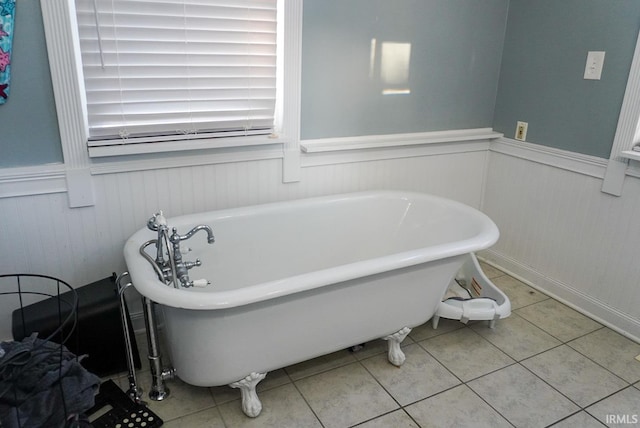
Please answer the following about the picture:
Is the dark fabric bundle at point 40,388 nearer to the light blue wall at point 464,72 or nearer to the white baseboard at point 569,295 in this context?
the light blue wall at point 464,72

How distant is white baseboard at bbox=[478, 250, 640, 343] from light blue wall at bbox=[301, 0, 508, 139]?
911mm

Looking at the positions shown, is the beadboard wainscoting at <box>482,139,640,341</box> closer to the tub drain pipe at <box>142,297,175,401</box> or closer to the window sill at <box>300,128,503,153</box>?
the window sill at <box>300,128,503,153</box>

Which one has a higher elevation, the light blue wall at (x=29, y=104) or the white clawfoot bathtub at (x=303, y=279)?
the light blue wall at (x=29, y=104)

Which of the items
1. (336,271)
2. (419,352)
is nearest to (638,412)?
(419,352)

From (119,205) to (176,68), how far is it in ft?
2.16

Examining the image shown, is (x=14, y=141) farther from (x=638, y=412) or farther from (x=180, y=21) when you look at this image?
(x=638, y=412)

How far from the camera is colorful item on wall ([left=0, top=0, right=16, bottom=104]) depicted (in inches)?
66.2

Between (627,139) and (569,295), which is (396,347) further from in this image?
(627,139)

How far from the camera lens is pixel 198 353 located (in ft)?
5.46

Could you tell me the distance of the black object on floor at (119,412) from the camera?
1.73m

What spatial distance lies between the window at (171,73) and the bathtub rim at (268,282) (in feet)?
1.27

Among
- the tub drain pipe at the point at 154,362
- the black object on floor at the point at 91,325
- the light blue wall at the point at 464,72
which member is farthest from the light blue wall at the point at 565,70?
the black object on floor at the point at 91,325

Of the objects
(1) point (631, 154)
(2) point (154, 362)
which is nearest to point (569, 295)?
(1) point (631, 154)

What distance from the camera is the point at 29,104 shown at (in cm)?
183
